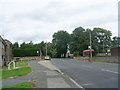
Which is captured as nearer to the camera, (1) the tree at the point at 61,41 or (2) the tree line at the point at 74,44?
(2) the tree line at the point at 74,44

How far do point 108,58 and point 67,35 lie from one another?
9223 centimetres

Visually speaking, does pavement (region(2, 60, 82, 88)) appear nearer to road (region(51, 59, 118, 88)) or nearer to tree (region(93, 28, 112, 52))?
road (region(51, 59, 118, 88))

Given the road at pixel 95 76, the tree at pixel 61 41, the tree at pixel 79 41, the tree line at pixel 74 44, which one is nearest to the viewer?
the road at pixel 95 76

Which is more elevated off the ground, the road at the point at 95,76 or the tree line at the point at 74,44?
the tree line at the point at 74,44

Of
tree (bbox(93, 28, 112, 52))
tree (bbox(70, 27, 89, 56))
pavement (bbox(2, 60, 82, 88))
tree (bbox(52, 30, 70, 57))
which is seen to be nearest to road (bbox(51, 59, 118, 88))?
Result: pavement (bbox(2, 60, 82, 88))

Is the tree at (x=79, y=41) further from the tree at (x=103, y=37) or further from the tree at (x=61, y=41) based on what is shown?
the tree at (x=61, y=41)

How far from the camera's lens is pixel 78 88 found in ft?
53.7

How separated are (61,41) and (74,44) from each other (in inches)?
910

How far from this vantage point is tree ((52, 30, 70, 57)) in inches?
5945

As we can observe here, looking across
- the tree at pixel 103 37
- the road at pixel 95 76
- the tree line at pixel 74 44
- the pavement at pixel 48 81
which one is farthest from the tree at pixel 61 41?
the pavement at pixel 48 81

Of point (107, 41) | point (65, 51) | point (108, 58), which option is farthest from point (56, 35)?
point (108, 58)

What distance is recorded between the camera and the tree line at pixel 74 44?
126m

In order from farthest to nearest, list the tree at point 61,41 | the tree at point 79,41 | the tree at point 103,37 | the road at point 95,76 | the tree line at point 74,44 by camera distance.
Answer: the tree at point 61,41 → the tree at point 103,37 → the tree at point 79,41 → the tree line at point 74,44 → the road at point 95,76

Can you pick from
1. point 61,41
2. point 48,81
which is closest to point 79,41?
point 61,41
